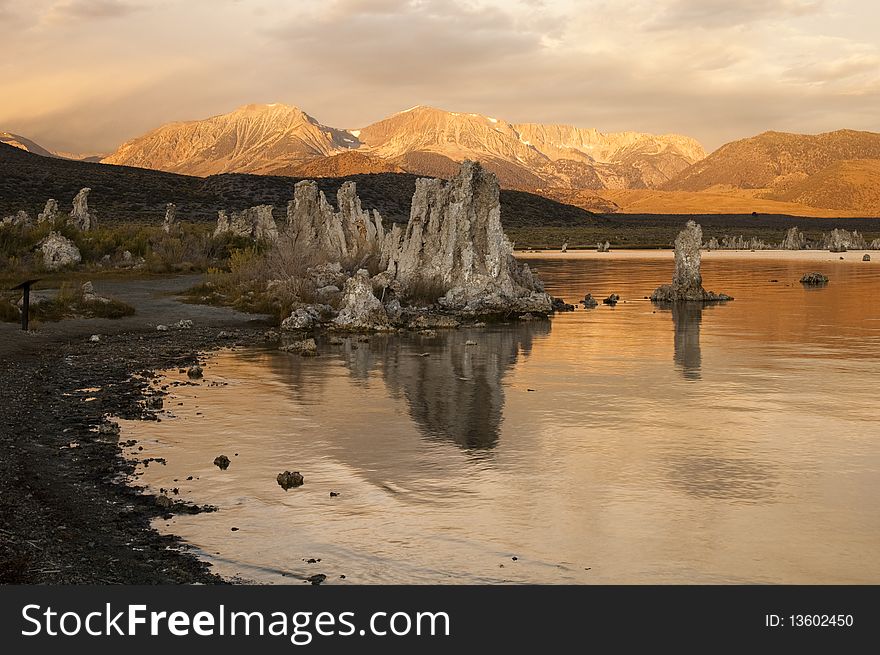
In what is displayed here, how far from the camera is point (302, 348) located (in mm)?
26125

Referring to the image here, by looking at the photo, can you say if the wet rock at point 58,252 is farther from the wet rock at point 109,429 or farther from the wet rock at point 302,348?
the wet rock at point 109,429

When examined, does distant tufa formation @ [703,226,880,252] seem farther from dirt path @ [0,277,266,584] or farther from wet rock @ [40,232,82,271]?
dirt path @ [0,277,266,584]

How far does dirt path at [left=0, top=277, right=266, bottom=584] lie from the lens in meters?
9.74

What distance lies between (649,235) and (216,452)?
14007cm

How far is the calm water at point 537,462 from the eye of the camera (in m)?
10.4

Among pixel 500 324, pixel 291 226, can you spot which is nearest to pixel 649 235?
pixel 291 226

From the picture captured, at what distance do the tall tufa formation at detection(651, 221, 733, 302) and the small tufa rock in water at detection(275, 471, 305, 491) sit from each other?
3084cm

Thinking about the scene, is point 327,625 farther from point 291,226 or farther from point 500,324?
point 291,226

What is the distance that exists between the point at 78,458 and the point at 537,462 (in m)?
6.48

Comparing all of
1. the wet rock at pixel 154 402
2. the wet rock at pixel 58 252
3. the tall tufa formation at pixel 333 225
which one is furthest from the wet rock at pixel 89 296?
the wet rock at pixel 154 402

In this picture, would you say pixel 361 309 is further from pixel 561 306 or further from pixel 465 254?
pixel 561 306

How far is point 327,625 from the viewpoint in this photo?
313 inches

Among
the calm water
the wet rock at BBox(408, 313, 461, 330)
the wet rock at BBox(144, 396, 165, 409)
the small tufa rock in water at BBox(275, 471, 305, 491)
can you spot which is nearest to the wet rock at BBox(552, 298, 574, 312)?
the wet rock at BBox(408, 313, 461, 330)

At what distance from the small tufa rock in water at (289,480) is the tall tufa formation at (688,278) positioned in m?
30.8
